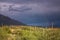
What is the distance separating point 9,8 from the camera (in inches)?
188

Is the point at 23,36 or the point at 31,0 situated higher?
the point at 31,0

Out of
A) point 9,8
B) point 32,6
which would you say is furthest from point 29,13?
point 9,8

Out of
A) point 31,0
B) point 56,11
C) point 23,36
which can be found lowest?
point 23,36

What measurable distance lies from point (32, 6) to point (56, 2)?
0.65 m

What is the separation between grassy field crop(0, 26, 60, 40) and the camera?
178 inches

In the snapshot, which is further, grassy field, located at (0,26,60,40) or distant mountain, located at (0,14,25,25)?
distant mountain, located at (0,14,25,25)

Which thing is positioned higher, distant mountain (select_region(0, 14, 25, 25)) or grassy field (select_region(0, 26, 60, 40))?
distant mountain (select_region(0, 14, 25, 25))

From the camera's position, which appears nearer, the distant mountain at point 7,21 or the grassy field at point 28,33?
the grassy field at point 28,33

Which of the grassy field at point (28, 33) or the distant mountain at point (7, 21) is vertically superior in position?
the distant mountain at point (7, 21)

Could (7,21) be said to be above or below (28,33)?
above

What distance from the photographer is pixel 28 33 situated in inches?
180

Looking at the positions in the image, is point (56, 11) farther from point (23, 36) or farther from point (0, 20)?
point (0, 20)

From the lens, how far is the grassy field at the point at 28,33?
14.8 ft

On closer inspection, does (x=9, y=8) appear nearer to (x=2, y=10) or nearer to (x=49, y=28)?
(x=2, y=10)
